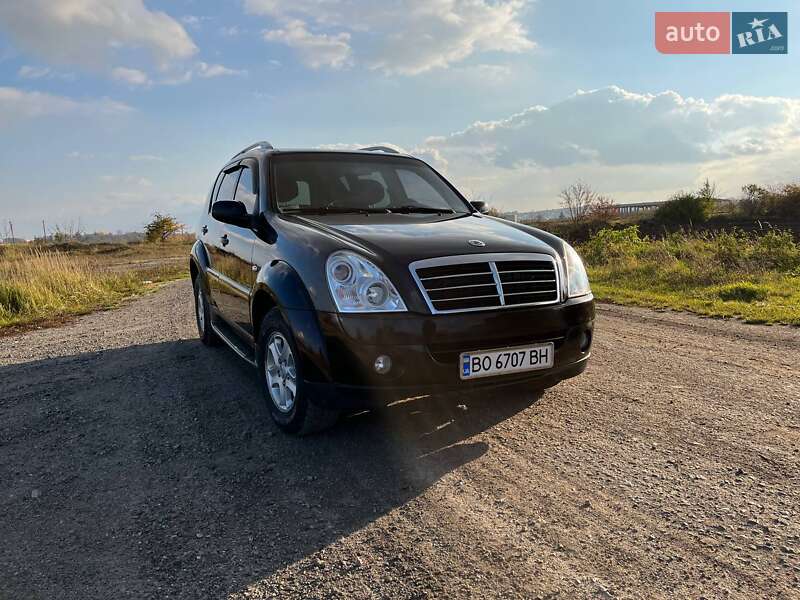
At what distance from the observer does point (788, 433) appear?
334 cm

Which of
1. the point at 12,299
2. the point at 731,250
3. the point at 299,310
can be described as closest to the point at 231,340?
the point at 299,310

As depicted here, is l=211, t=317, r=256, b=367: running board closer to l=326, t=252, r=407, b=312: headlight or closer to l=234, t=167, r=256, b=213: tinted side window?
l=234, t=167, r=256, b=213: tinted side window

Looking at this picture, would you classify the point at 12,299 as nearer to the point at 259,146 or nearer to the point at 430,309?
the point at 259,146

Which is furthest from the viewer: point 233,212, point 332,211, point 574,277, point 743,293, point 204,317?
point 743,293

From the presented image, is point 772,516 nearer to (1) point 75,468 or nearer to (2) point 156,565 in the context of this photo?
(2) point 156,565

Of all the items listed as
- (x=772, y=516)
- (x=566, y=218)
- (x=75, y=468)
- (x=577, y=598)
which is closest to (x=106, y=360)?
(x=75, y=468)

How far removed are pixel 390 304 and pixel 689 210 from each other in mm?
26562

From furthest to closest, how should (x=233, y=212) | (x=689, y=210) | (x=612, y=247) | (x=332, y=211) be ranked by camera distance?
1. (x=689, y=210)
2. (x=612, y=247)
3. (x=332, y=211)
4. (x=233, y=212)

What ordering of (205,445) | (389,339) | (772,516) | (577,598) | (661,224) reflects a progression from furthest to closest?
1. (661,224)
2. (205,445)
3. (389,339)
4. (772,516)
5. (577,598)

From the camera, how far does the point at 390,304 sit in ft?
9.93

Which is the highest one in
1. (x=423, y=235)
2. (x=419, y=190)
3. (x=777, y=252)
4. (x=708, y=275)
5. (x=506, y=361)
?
(x=419, y=190)

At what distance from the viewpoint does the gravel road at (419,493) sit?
7.01 feet

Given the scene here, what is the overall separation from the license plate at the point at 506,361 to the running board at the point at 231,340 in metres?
1.70

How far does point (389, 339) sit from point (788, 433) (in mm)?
2425
